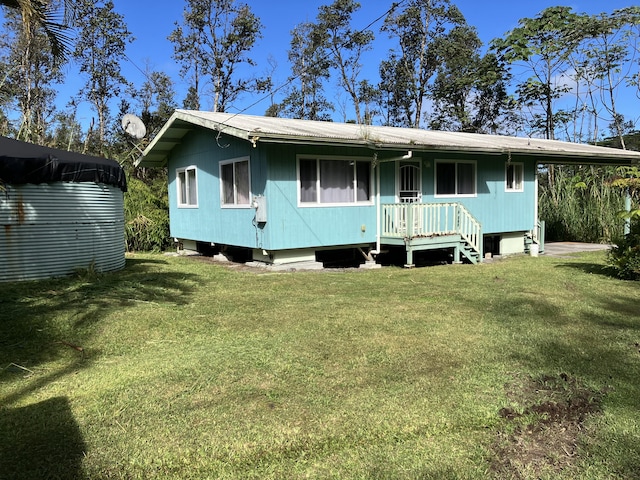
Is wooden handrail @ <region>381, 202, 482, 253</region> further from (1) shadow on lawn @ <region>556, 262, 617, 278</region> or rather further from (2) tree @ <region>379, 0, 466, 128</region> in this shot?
(2) tree @ <region>379, 0, 466, 128</region>

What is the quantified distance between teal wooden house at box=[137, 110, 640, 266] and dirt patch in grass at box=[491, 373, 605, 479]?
675cm

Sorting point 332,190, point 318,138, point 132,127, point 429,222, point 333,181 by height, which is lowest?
point 429,222

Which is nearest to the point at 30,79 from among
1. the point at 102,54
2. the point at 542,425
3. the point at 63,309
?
the point at 102,54

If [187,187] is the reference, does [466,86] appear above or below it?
above

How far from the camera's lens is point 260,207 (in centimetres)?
1009

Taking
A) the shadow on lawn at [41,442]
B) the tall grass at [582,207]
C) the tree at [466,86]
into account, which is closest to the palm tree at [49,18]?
the shadow on lawn at [41,442]

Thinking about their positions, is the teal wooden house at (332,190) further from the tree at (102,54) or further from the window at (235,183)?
the tree at (102,54)

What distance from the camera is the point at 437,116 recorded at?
33500 millimetres

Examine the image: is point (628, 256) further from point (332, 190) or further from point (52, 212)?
point (52, 212)

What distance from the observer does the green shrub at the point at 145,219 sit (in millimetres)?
14742

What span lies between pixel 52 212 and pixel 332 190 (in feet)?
18.5

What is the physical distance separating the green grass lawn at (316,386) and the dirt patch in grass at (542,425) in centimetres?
1

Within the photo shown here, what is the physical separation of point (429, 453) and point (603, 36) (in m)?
25.2

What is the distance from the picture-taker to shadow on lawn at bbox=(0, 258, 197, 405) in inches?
170
